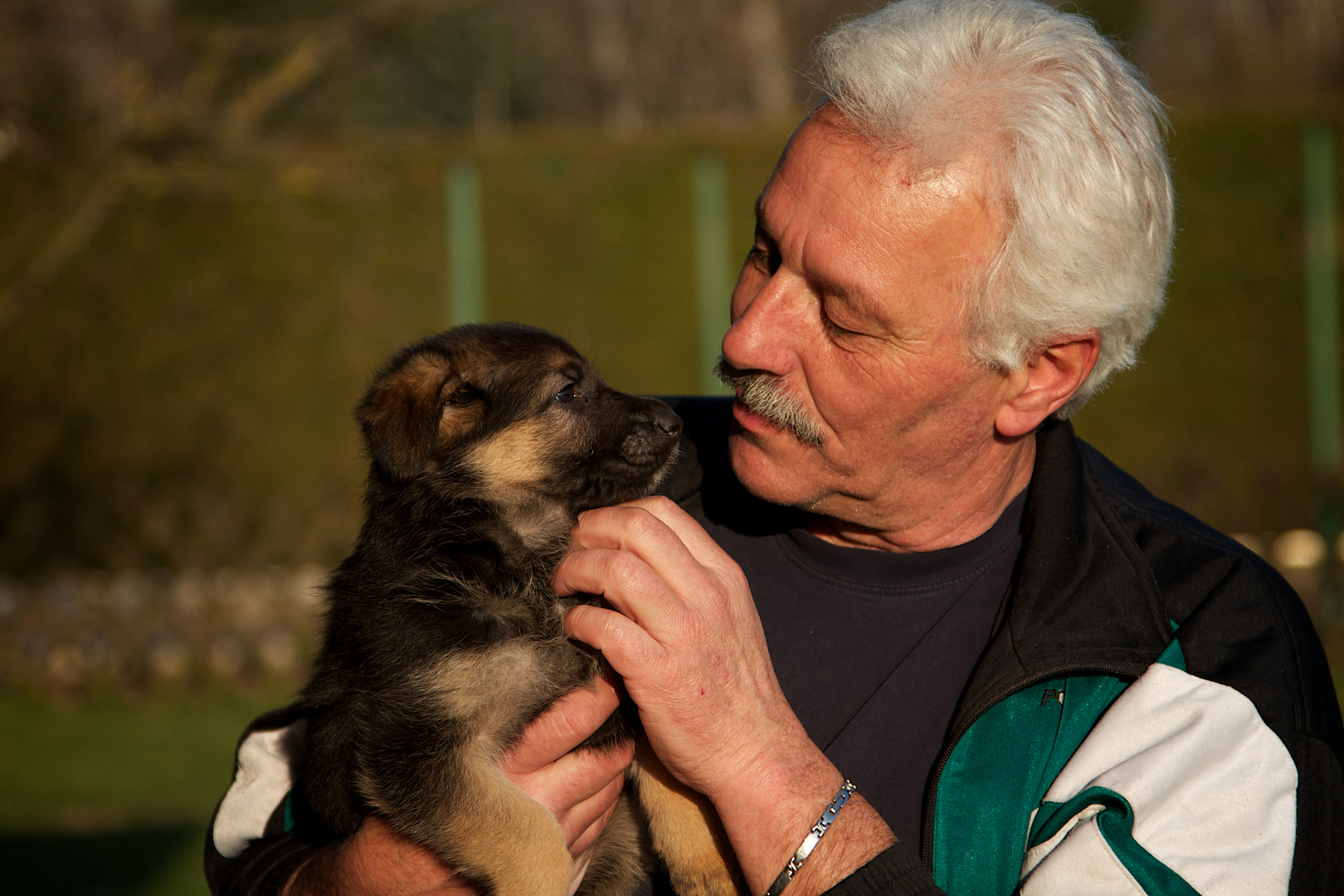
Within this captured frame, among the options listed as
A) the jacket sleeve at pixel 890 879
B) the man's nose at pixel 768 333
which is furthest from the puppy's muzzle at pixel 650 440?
the jacket sleeve at pixel 890 879

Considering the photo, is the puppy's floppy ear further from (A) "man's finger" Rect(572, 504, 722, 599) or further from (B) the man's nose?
(B) the man's nose

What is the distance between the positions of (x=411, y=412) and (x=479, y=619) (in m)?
0.54

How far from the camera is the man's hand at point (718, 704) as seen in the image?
2.14 metres

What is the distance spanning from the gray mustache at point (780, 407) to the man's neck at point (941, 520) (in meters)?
0.27

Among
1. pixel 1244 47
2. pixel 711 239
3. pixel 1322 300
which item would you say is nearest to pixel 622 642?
pixel 711 239

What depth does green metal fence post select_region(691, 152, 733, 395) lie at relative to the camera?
1079 cm

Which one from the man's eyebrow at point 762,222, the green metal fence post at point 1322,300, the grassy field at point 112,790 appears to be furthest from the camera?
the green metal fence post at point 1322,300

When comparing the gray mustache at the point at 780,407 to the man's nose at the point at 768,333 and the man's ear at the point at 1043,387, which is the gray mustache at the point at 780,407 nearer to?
the man's nose at the point at 768,333

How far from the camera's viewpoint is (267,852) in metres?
2.66

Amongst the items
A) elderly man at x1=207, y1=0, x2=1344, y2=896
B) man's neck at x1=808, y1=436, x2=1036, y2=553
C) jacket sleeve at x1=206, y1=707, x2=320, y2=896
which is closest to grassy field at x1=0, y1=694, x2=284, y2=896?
jacket sleeve at x1=206, y1=707, x2=320, y2=896

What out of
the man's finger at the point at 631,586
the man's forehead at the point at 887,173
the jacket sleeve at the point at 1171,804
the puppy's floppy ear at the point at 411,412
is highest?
the man's forehead at the point at 887,173

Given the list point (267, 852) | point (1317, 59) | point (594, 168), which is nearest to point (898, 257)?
point (267, 852)

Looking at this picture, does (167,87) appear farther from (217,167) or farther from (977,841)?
(977,841)

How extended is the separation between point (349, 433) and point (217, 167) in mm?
2794
